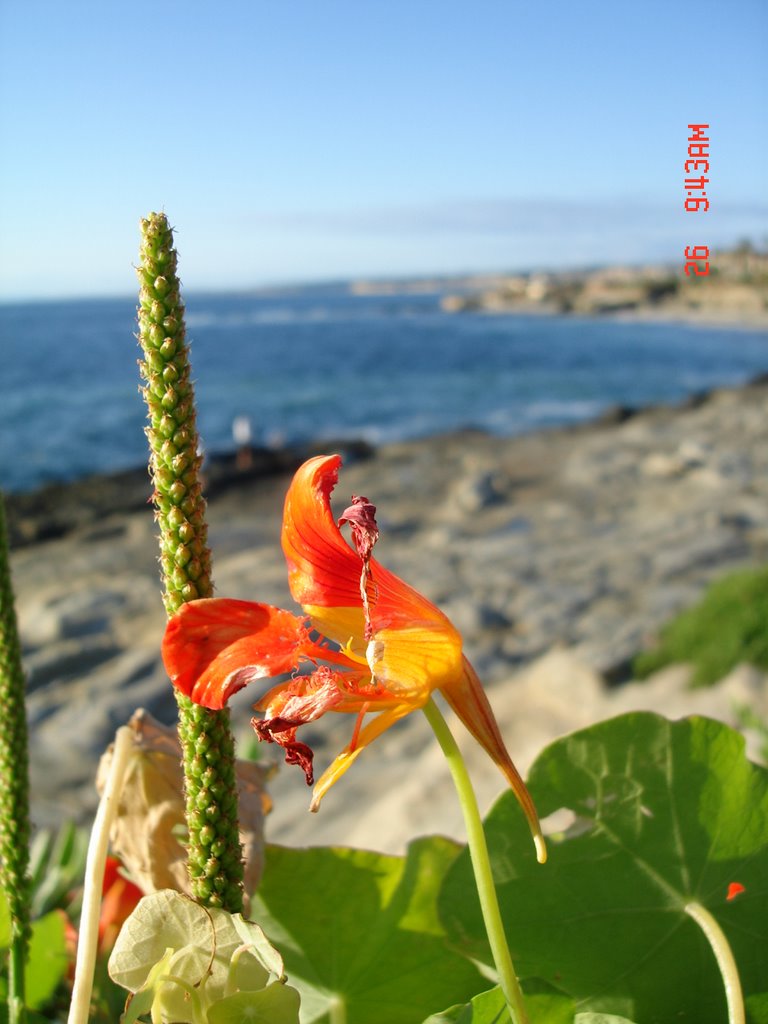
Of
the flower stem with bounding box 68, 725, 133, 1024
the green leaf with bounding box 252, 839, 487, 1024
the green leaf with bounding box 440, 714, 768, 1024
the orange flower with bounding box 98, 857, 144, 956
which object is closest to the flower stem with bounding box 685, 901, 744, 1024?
the green leaf with bounding box 440, 714, 768, 1024

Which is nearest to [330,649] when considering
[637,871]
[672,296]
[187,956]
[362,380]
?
[187,956]

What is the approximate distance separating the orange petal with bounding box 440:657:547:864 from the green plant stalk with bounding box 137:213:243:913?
12cm

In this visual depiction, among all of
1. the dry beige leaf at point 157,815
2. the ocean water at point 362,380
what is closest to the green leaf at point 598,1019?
the dry beige leaf at point 157,815

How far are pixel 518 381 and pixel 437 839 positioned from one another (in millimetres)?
28968

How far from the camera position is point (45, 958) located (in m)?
0.77

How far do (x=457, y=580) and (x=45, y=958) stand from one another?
7.47 meters

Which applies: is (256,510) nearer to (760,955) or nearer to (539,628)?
(539,628)

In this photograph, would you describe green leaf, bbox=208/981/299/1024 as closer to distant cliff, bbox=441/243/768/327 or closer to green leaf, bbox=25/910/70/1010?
green leaf, bbox=25/910/70/1010

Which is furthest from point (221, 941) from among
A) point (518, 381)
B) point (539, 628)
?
point (518, 381)

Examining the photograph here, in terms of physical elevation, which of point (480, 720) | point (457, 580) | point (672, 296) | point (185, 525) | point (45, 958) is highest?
point (672, 296)

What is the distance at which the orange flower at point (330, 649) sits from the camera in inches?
18.7

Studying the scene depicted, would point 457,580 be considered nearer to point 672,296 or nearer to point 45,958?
point 45,958

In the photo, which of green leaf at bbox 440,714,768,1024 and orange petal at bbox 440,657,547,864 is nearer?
orange petal at bbox 440,657,547,864

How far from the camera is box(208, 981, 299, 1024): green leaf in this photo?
18.4 inches
